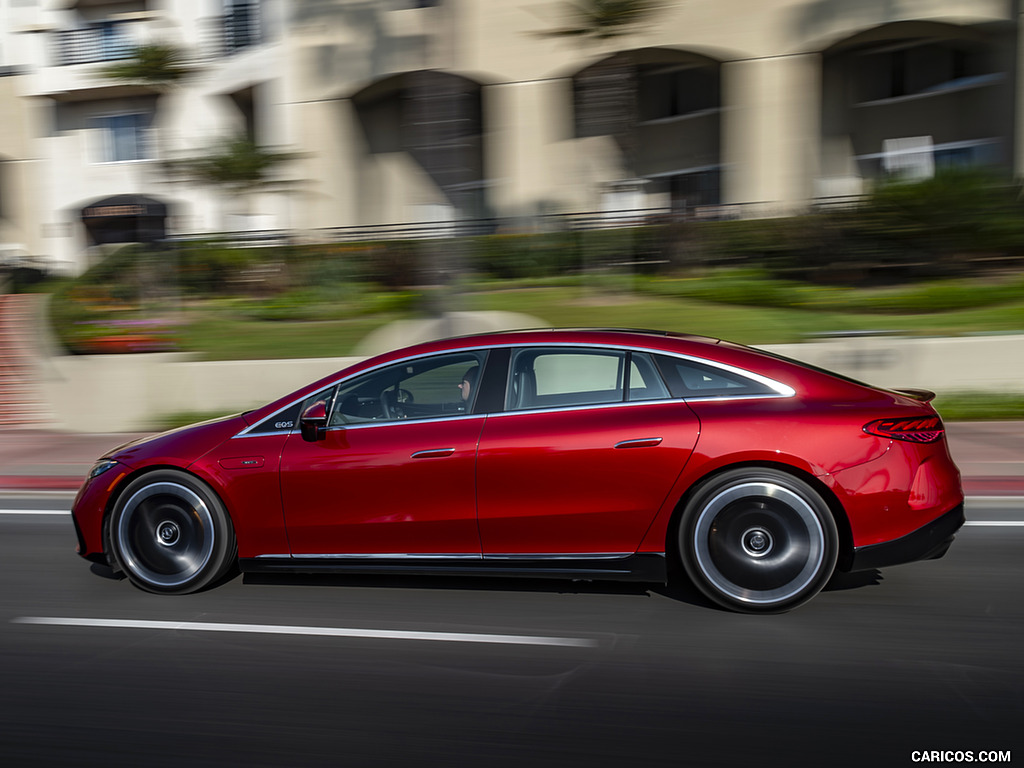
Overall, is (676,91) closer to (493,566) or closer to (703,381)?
(703,381)

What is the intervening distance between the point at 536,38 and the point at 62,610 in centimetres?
1817

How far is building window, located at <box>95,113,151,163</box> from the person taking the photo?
31516mm

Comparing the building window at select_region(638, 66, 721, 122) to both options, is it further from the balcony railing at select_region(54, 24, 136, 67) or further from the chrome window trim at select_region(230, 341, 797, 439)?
the chrome window trim at select_region(230, 341, 797, 439)

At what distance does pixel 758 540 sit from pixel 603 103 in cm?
1713

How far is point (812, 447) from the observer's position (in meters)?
4.53

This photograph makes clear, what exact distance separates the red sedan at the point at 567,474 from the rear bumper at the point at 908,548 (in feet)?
0.04

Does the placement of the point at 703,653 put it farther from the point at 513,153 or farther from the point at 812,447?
the point at 513,153

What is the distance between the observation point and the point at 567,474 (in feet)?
15.4

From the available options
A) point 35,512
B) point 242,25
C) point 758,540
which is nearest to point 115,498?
point 35,512

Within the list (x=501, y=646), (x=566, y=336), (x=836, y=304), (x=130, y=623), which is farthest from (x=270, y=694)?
(x=836, y=304)

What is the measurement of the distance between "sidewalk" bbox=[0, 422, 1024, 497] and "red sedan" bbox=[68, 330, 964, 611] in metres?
3.58

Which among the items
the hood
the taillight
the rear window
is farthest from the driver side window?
the taillight

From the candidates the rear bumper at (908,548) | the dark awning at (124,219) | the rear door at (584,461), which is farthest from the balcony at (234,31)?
the rear bumper at (908,548)

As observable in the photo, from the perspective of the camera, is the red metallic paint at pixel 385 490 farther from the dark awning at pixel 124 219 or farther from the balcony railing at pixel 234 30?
the dark awning at pixel 124 219
